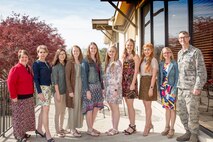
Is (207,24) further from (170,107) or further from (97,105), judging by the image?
(97,105)

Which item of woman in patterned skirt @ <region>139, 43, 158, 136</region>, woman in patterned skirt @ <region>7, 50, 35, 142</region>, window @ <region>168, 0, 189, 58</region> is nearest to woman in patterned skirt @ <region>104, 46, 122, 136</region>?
woman in patterned skirt @ <region>139, 43, 158, 136</region>

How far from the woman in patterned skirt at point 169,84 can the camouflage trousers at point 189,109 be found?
14cm

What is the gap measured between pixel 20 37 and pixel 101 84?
21.9 ft

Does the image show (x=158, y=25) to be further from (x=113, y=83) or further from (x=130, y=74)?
(x=113, y=83)

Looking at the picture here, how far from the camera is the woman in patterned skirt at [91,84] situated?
446 cm

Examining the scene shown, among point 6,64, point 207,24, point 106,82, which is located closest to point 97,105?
point 106,82

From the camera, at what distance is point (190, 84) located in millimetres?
3961

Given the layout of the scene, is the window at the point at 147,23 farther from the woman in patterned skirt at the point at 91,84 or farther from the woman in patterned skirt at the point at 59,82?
the woman in patterned skirt at the point at 59,82

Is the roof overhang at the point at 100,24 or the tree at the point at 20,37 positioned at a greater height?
the roof overhang at the point at 100,24

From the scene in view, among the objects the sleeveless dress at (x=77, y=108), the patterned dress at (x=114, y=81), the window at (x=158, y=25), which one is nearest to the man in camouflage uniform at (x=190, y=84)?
the patterned dress at (x=114, y=81)

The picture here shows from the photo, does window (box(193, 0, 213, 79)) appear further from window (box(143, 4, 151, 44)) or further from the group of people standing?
window (box(143, 4, 151, 44))

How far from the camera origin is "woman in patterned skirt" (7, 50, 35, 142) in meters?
4.06

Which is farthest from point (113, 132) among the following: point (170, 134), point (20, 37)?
point (20, 37)

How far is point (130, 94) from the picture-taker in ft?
15.0
